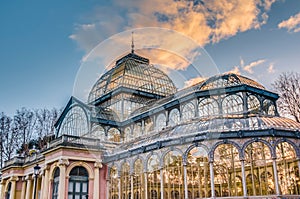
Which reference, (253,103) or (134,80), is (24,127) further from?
(253,103)

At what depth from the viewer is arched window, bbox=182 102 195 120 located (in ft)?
101

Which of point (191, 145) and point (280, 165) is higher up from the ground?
point (191, 145)

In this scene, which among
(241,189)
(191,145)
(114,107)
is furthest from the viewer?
(114,107)

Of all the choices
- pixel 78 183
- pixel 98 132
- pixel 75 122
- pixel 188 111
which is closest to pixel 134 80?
pixel 98 132

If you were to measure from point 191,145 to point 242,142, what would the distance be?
3.66 m

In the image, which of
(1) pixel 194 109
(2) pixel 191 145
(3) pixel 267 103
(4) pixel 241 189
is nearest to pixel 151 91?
(1) pixel 194 109

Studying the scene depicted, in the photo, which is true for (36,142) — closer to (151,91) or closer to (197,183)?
(151,91)

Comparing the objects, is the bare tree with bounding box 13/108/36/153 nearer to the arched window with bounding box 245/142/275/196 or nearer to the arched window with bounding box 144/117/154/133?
the arched window with bounding box 144/117/154/133

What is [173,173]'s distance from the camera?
987 inches

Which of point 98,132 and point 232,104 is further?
point 98,132

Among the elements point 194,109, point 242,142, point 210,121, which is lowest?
point 242,142

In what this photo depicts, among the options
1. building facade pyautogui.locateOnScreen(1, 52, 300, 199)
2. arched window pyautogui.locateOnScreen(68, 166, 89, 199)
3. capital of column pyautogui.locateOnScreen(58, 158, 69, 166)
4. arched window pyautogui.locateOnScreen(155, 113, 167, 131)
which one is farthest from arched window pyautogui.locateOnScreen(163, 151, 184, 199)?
capital of column pyautogui.locateOnScreen(58, 158, 69, 166)

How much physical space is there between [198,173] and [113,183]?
1063 centimetres

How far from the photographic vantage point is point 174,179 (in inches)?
980
